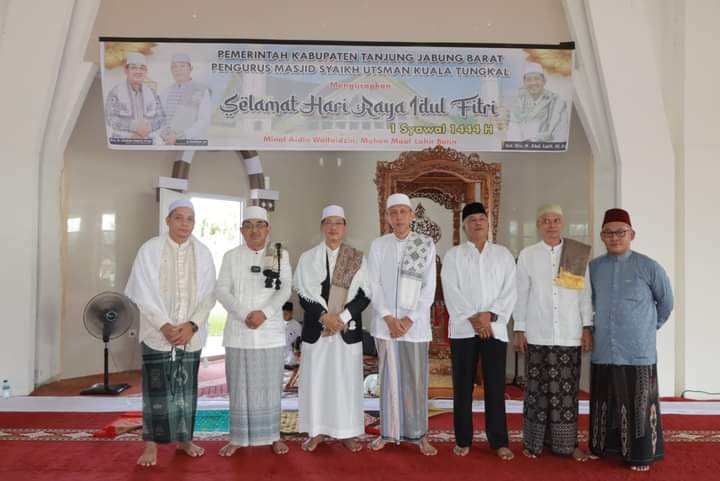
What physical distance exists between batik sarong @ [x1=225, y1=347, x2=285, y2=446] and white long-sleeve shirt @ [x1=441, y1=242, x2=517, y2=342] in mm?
1189

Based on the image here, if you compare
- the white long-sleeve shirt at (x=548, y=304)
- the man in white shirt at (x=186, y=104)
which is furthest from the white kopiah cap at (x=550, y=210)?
the man in white shirt at (x=186, y=104)

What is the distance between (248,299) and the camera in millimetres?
3756

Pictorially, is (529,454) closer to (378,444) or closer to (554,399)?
(554,399)

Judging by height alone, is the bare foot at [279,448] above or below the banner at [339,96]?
below

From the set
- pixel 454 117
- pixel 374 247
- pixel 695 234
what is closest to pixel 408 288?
pixel 374 247

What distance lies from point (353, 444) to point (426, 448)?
46 cm

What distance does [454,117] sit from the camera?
17.4 ft

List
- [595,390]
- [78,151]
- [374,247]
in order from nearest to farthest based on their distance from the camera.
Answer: [595,390]
[374,247]
[78,151]

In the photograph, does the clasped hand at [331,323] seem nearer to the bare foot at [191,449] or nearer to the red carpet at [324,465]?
the red carpet at [324,465]

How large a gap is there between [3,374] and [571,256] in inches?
193

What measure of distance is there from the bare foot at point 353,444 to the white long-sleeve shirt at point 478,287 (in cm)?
92

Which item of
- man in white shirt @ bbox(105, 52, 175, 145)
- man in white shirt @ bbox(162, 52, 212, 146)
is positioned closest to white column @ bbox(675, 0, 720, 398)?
man in white shirt @ bbox(162, 52, 212, 146)

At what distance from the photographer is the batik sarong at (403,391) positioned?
3.74 m

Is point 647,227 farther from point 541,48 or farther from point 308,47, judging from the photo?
point 308,47
